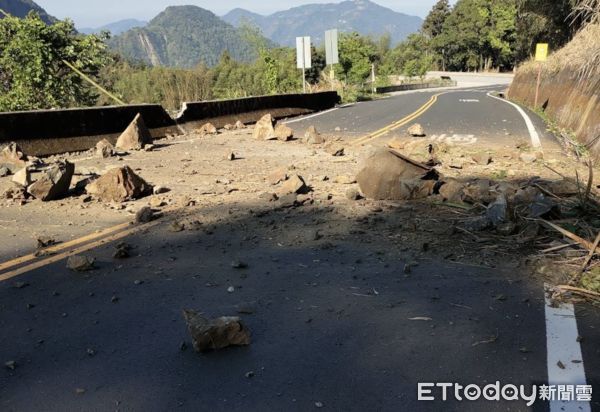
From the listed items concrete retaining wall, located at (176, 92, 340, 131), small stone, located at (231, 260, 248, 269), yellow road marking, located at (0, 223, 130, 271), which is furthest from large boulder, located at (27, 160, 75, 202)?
concrete retaining wall, located at (176, 92, 340, 131)

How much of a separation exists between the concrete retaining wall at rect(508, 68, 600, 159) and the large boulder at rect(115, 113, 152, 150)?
28.9ft

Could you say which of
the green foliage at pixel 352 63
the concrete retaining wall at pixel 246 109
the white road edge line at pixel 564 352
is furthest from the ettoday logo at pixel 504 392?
the green foliage at pixel 352 63

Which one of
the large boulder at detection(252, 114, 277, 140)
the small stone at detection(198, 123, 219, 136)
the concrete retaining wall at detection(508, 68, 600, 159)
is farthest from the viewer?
the small stone at detection(198, 123, 219, 136)

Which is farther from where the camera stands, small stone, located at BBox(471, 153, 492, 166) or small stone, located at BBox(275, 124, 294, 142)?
small stone, located at BBox(275, 124, 294, 142)

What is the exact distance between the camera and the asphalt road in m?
2.88

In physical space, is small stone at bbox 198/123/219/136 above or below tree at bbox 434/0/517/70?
below

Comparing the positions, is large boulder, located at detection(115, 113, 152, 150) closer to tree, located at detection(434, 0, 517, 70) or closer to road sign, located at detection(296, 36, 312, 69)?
road sign, located at detection(296, 36, 312, 69)

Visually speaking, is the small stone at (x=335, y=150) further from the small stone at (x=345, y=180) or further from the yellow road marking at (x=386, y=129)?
the small stone at (x=345, y=180)

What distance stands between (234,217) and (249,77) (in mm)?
74151

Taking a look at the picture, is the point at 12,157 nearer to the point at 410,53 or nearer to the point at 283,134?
the point at 283,134

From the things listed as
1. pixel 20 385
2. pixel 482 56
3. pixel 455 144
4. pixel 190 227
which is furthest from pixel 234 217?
pixel 482 56

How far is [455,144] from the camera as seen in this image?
37.7 feet

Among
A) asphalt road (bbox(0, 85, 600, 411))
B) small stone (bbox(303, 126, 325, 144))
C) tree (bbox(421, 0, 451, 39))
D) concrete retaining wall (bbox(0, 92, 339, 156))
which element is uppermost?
tree (bbox(421, 0, 451, 39))

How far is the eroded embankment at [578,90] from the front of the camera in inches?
425
